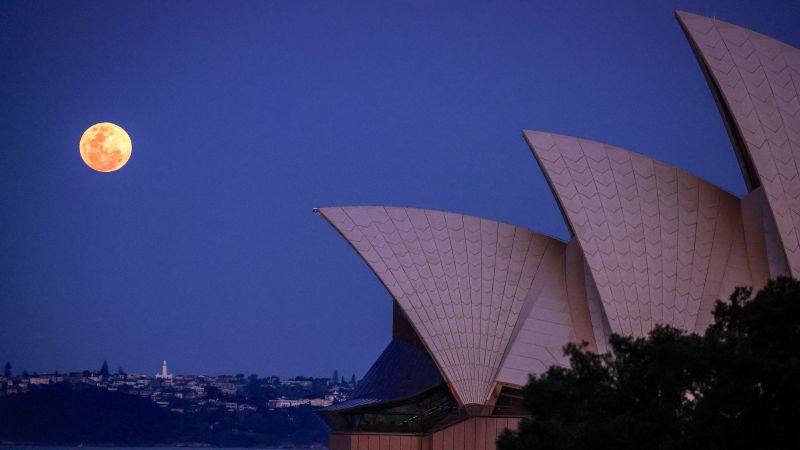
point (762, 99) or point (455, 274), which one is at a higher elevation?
point (762, 99)

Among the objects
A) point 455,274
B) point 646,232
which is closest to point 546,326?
point 455,274

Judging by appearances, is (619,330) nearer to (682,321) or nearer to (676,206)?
(682,321)

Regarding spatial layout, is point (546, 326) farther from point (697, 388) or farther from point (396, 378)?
point (697, 388)

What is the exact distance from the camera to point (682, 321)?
33312 mm

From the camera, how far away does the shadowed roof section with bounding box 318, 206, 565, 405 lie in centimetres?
3619

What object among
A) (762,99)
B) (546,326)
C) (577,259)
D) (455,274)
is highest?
(762,99)

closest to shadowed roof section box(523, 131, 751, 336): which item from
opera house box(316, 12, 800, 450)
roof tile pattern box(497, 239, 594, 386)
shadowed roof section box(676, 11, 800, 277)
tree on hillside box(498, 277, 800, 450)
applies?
opera house box(316, 12, 800, 450)

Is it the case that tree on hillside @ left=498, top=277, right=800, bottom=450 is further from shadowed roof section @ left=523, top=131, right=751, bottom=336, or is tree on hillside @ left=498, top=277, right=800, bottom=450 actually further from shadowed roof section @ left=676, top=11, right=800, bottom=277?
shadowed roof section @ left=523, top=131, right=751, bottom=336

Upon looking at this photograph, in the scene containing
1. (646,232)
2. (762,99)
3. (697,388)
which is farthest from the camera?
(646,232)

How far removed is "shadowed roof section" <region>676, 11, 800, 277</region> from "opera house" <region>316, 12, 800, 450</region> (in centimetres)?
4

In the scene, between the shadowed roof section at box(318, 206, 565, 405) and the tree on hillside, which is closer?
the tree on hillside

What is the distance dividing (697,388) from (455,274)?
18.5m

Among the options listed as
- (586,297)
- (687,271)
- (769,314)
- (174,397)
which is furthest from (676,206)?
(174,397)

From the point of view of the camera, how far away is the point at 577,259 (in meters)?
38.0
